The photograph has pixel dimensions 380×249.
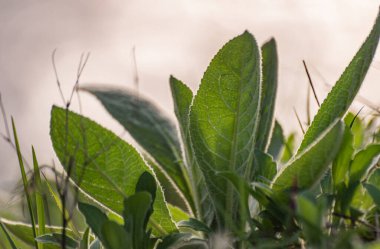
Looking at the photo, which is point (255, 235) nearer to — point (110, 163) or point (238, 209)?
point (238, 209)

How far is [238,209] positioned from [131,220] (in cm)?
38

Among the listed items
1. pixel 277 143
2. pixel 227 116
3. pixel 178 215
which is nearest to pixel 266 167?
pixel 227 116

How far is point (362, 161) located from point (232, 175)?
0.26m

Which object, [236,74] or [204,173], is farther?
[204,173]

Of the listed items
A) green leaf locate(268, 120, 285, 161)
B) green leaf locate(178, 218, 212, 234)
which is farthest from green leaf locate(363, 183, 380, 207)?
green leaf locate(268, 120, 285, 161)

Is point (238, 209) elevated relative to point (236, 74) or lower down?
lower down

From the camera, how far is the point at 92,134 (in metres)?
1.49

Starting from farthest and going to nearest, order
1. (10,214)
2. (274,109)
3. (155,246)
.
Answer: (10,214) → (274,109) → (155,246)

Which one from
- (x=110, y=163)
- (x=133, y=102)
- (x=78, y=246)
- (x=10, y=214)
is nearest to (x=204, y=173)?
(x=110, y=163)

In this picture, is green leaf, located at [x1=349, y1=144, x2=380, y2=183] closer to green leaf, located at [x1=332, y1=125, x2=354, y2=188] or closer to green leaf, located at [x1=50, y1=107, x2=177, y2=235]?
green leaf, located at [x1=332, y1=125, x2=354, y2=188]

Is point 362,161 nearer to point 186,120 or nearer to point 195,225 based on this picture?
point 195,225

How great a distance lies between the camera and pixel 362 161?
1309 mm

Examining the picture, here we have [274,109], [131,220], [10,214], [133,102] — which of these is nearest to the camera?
[131,220]

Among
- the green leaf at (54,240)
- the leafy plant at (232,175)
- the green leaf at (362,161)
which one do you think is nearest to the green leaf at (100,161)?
the leafy plant at (232,175)
